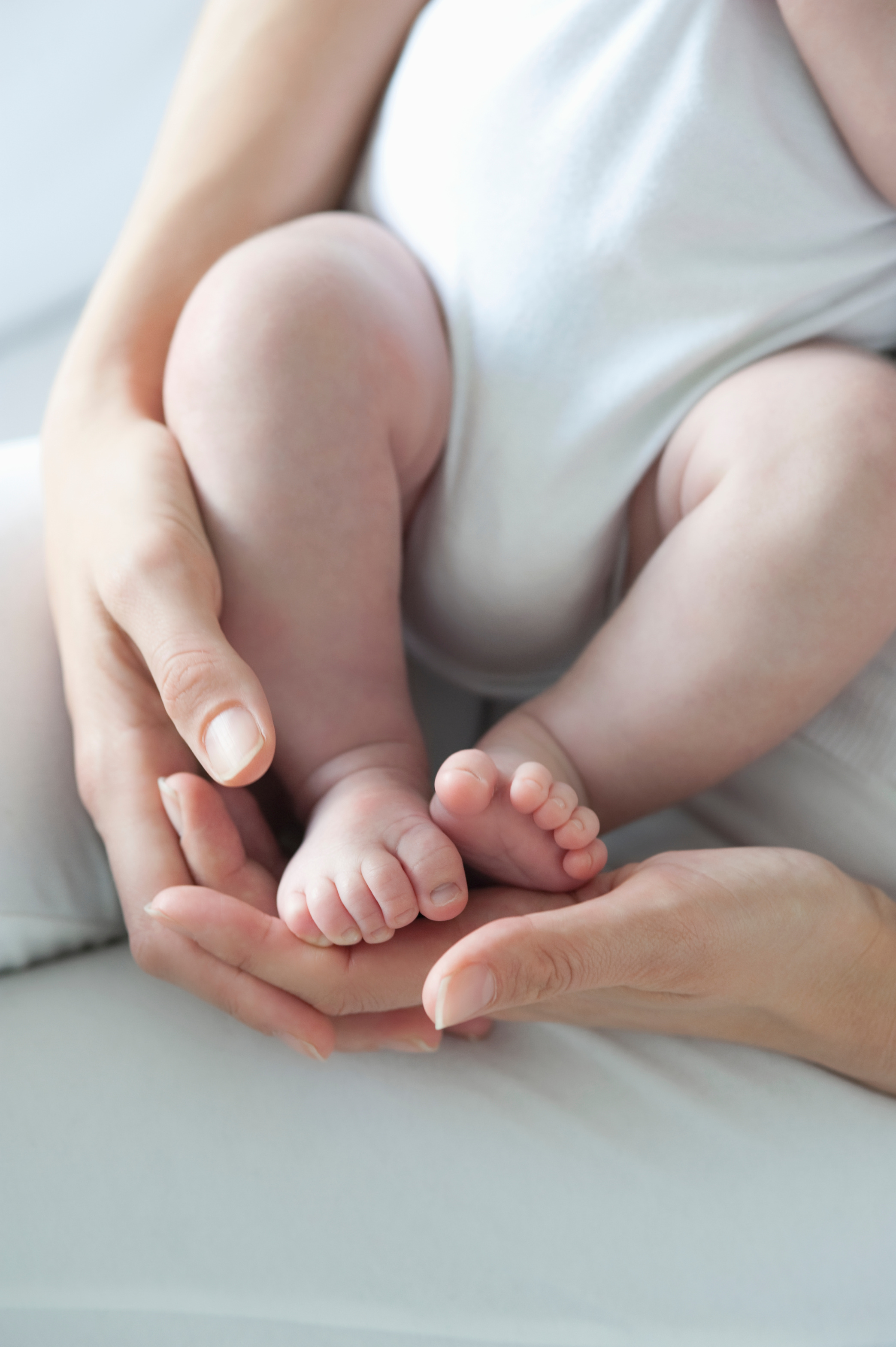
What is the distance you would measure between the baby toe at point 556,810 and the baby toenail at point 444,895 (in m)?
0.06

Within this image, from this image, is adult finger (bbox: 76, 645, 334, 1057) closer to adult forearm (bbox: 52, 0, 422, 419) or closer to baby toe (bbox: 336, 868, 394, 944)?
baby toe (bbox: 336, 868, 394, 944)

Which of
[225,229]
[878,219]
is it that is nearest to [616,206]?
[878,219]

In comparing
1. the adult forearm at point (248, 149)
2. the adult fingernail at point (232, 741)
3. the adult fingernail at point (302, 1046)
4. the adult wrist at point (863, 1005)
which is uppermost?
the adult forearm at point (248, 149)

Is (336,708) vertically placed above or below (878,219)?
below

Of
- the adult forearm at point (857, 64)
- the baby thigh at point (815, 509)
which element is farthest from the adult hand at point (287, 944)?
the adult forearm at point (857, 64)

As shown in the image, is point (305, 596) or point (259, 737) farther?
point (305, 596)

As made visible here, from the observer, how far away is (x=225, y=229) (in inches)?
32.0

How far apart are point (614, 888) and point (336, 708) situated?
205mm

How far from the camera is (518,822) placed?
1.82ft

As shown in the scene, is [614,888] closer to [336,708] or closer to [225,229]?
[336,708]

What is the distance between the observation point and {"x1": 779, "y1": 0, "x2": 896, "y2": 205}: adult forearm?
61cm

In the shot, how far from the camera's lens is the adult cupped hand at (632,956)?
48cm

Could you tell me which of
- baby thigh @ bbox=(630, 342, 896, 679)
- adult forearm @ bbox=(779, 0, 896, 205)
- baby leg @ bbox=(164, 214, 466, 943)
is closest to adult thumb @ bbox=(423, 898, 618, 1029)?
baby leg @ bbox=(164, 214, 466, 943)

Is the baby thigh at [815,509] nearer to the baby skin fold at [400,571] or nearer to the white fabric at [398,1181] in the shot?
the baby skin fold at [400,571]
